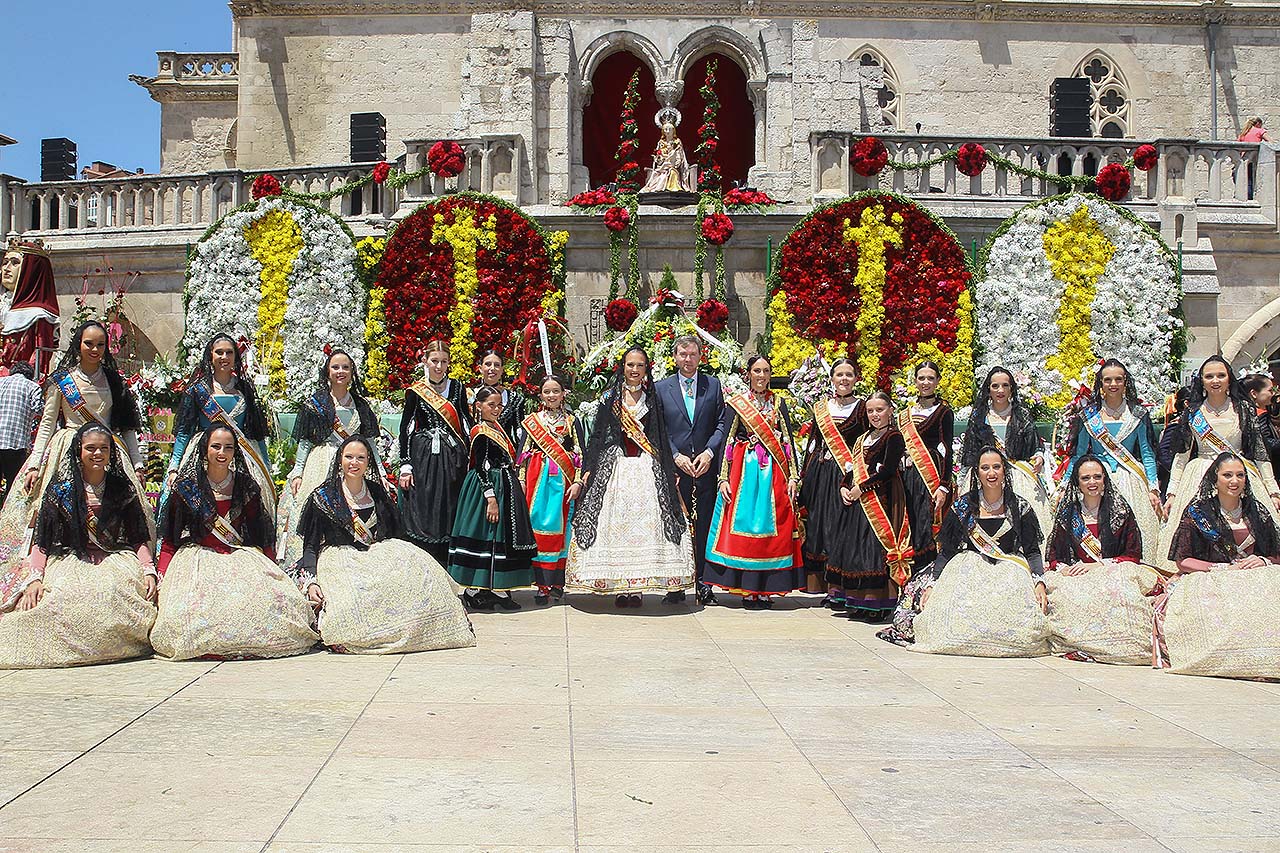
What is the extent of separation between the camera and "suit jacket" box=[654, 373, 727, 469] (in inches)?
347

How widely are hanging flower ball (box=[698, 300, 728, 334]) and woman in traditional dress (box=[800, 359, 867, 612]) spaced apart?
3.82m

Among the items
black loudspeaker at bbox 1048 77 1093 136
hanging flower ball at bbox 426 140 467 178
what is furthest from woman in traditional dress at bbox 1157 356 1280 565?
black loudspeaker at bbox 1048 77 1093 136

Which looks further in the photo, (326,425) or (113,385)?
(326,425)

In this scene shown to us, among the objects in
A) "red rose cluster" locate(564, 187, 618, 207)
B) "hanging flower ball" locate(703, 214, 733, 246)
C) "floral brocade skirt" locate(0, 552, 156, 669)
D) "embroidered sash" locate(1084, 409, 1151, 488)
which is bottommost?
"floral brocade skirt" locate(0, 552, 156, 669)

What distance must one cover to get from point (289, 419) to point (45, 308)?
135 inches

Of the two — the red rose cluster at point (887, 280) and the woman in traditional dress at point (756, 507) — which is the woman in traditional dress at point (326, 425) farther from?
the red rose cluster at point (887, 280)

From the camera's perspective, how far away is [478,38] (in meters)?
15.6

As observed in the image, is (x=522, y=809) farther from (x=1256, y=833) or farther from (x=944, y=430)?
(x=944, y=430)

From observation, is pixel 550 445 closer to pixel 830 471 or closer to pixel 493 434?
pixel 493 434

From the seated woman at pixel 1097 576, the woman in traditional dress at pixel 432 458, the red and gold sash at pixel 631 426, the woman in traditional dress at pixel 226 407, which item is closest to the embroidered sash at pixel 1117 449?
the seated woman at pixel 1097 576

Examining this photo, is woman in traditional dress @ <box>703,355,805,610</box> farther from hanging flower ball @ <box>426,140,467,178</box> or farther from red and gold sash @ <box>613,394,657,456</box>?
hanging flower ball @ <box>426,140,467,178</box>

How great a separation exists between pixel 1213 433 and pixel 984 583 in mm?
2509

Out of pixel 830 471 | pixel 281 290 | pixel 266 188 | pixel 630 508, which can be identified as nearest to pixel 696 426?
pixel 630 508

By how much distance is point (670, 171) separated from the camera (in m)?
13.8
